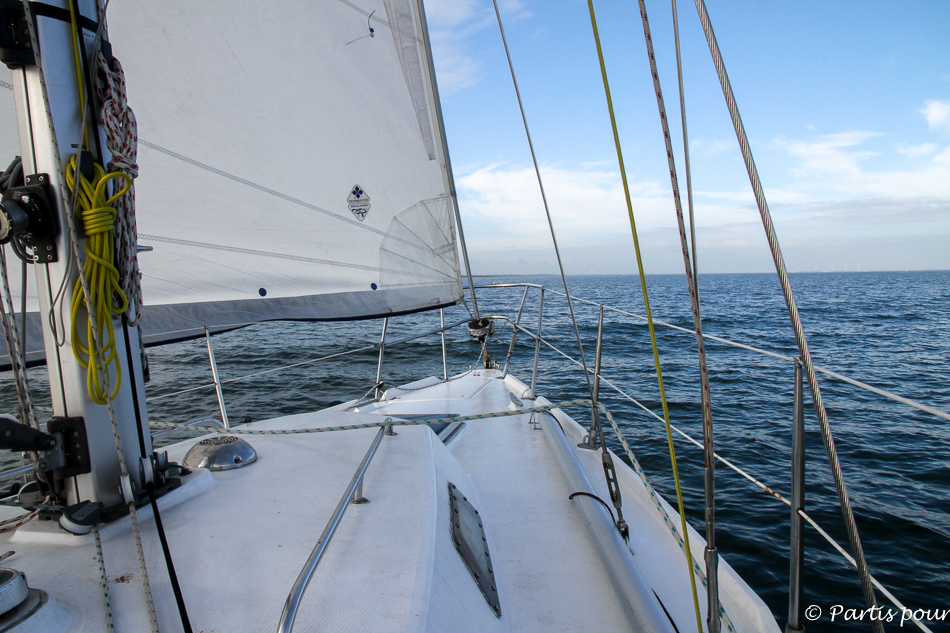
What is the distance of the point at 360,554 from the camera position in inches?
47.6

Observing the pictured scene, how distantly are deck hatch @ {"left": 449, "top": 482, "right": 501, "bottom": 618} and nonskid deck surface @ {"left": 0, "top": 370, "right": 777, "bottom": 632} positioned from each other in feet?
0.14

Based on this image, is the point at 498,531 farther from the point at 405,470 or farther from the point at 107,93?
the point at 107,93

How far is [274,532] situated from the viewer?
130 cm

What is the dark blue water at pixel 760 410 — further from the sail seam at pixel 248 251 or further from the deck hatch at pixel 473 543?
the deck hatch at pixel 473 543

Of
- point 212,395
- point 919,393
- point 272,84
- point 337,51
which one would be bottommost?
point 919,393

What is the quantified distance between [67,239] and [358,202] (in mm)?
1764

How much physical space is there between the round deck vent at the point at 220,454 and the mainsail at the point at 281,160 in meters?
0.71

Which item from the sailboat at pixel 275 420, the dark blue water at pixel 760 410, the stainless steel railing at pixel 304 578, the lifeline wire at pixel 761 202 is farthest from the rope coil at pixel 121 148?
the dark blue water at pixel 760 410

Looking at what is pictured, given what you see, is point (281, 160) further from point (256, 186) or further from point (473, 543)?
point (473, 543)

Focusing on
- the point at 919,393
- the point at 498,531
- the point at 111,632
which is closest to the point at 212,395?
the point at 498,531

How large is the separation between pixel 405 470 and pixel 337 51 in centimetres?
216

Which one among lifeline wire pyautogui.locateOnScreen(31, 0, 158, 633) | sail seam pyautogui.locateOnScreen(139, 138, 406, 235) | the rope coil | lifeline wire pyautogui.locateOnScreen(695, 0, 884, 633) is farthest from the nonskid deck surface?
sail seam pyautogui.locateOnScreen(139, 138, 406, 235)

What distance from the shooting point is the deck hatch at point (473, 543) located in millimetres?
1461

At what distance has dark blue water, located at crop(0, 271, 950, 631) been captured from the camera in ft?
11.5
